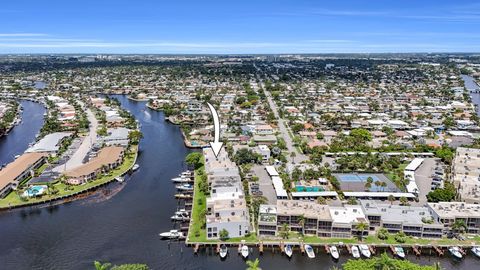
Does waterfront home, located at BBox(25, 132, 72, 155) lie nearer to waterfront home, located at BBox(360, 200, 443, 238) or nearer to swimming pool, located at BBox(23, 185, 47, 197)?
swimming pool, located at BBox(23, 185, 47, 197)

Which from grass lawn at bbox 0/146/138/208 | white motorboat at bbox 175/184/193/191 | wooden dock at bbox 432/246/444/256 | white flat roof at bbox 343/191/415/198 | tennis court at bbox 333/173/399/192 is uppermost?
tennis court at bbox 333/173/399/192

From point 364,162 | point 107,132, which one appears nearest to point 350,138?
point 364,162

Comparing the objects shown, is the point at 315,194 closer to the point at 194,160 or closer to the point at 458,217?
the point at 458,217

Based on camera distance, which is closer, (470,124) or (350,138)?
(350,138)

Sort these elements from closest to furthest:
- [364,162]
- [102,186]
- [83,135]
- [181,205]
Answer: [181,205] → [102,186] → [364,162] → [83,135]

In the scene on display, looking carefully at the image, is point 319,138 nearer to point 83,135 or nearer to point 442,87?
point 83,135

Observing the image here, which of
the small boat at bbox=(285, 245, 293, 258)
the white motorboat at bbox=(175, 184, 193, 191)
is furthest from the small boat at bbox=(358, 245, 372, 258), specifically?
the white motorboat at bbox=(175, 184, 193, 191)
